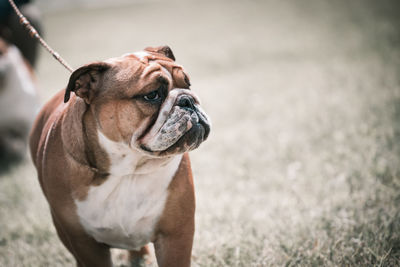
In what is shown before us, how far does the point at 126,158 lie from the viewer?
2412 mm

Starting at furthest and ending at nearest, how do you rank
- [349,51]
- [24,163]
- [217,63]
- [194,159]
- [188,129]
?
[217,63] < [349,51] < [24,163] < [194,159] < [188,129]

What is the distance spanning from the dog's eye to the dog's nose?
138mm

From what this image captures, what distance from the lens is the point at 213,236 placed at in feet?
11.1

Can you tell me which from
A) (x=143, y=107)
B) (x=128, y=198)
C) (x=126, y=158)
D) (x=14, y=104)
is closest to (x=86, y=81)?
(x=143, y=107)

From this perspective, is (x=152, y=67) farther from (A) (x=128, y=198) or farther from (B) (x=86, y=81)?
(A) (x=128, y=198)

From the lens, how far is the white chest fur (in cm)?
242

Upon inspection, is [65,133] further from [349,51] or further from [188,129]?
[349,51]

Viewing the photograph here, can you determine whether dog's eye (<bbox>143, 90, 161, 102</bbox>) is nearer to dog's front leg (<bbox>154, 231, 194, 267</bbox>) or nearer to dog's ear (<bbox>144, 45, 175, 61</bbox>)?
dog's ear (<bbox>144, 45, 175, 61</bbox>)

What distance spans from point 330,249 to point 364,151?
74.5 inches

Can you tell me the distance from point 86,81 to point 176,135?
70 centimetres

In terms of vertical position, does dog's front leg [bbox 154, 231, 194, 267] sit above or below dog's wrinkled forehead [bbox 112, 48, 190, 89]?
below

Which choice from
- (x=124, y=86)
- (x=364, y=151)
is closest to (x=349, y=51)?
(x=364, y=151)

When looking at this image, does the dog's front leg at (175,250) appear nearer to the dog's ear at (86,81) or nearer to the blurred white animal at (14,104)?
the dog's ear at (86,81)

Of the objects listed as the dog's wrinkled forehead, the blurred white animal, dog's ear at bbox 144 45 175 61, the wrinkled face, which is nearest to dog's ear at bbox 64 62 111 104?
the wrinkled face
